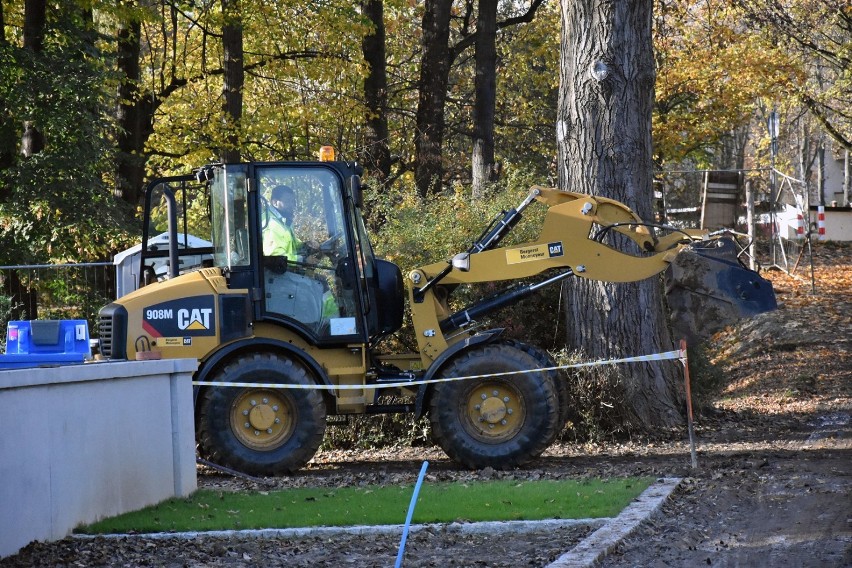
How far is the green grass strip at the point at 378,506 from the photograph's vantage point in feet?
26.6

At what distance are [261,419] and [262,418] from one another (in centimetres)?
1

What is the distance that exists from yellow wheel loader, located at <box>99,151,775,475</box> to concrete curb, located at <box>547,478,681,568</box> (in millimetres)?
2273

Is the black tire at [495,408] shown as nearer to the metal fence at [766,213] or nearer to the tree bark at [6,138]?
the tree bark at [6,138]

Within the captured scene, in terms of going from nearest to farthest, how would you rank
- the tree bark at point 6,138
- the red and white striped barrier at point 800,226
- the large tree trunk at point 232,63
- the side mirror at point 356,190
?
the side mirror at point 356,190
the tree bark at point 6,138
the large tree trunk at point 232,63
the red and white striped barrier at point 800,226

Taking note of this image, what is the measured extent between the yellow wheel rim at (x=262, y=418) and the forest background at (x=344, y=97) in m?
3.41

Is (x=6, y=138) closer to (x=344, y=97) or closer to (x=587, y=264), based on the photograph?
(x=344, y=97)

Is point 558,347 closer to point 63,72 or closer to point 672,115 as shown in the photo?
point 63,72

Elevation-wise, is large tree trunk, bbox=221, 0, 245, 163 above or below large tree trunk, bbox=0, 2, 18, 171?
above

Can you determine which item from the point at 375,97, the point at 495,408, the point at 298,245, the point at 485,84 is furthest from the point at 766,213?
the point at 298,245

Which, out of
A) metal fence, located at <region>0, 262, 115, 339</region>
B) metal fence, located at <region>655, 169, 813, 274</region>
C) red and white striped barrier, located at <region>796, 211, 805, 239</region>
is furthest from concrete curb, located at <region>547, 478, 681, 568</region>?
red and white striped barrier, located at <region>796, 211, 805, 239</region>

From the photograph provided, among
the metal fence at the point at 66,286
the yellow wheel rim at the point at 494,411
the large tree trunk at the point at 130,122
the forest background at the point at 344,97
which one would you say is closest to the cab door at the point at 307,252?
the yellow wheel rim at the point at 494,411

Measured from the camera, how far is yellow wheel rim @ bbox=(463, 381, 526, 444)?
1133 centimetres

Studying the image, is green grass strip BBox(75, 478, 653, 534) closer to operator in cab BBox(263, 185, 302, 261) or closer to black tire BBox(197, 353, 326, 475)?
black tire BBox(197, 353, 326, 475)

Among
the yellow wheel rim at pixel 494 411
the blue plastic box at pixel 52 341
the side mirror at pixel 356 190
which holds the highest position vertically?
the side mirror at pixel 356 190
